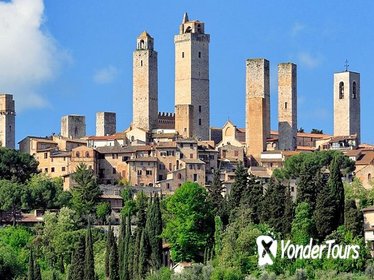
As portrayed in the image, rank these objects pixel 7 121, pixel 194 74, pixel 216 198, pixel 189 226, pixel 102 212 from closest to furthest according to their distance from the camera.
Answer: pixel 189 226 < pixel 216 198 < pixel 102 212 < pixel 194 74 < pixel 7 121

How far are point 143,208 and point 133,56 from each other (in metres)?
27.1

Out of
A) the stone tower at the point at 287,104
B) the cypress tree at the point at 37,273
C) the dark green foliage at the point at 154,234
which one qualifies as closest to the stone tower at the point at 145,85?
the stone tower at the point at 287,104

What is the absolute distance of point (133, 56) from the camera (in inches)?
3282

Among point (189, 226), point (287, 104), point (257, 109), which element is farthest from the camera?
point (287, 104)

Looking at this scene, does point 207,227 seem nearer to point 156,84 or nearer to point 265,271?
point 265,271

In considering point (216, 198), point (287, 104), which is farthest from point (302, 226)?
point (287, 104)

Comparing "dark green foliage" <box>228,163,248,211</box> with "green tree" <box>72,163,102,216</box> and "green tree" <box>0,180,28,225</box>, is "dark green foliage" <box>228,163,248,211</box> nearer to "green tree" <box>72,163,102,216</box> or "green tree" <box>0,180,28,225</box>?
"green tree" <box>72,163,102,216</box>

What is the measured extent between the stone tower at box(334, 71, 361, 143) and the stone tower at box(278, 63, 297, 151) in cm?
436

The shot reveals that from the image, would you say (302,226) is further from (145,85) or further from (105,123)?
(105,123)

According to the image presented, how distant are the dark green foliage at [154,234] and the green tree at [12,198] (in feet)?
31.4

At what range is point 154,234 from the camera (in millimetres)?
49094

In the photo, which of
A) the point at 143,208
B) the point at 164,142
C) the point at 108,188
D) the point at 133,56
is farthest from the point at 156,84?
the point at 143,208

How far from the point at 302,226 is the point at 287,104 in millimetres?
34965

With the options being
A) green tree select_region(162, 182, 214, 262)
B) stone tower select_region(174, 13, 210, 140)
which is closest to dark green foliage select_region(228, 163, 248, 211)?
green tree select_region(162, 182, 214, 262)
